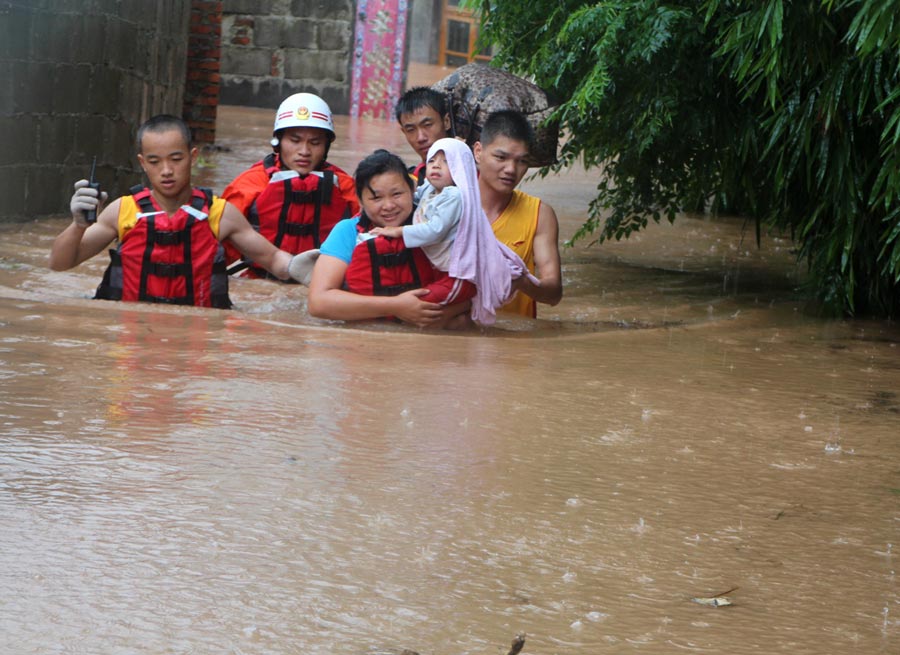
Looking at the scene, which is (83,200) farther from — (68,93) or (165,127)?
(68,93)

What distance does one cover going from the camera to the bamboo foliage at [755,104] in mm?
4762

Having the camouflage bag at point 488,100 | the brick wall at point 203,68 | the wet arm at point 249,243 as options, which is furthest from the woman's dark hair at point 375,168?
the brick wall at point 203,68

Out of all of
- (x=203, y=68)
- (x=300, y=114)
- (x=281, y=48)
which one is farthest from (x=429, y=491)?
(x=281, y=48)

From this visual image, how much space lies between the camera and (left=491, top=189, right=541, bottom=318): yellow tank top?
515cm

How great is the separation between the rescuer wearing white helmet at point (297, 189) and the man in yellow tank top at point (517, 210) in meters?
0.92

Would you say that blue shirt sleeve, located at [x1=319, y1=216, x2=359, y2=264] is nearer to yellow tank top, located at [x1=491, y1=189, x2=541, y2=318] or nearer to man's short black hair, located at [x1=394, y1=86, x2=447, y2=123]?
yellow tank top, located at [x1=491, y1=189, x2=541, y2=318]

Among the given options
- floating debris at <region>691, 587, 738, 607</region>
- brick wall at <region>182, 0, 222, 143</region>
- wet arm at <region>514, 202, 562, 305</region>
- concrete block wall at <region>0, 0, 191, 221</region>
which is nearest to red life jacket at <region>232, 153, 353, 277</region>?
wet arm at <region>514, 202, 562, 305</region>

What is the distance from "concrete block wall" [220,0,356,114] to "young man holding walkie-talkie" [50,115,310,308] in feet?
39.0

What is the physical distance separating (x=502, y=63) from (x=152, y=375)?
13.1ft

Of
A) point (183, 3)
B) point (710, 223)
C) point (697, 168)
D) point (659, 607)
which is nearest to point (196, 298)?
point (697, 168)

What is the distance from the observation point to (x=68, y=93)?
24.8 ft

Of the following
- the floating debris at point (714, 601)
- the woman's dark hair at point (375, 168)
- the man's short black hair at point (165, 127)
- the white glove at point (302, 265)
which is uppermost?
the man's short black hair at point (165, 127)

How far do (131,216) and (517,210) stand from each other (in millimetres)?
1610

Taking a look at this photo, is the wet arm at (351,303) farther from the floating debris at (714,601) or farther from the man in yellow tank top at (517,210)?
the floating debris at (714,601)
